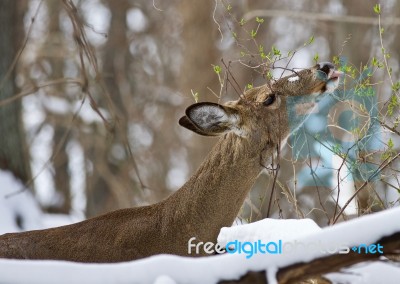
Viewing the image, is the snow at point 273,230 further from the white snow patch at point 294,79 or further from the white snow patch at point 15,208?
the white snow patch at point 15,208

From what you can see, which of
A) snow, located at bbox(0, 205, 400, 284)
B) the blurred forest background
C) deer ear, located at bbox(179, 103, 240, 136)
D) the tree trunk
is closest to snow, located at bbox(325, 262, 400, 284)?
snow, located at bbox(0, 205, 400, 284)

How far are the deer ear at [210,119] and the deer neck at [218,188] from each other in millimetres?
132

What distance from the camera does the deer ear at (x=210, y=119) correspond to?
5.39m

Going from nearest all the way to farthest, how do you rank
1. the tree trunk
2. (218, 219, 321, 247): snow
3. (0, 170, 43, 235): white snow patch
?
1. (218, 219, 321, 247): snow
2. (0, 170, 43, 235): white snow patch
3. the tree trunk

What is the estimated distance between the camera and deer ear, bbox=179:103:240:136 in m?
5.39

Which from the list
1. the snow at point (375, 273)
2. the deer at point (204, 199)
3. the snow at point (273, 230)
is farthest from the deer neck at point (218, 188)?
the snow at point (375, 273)

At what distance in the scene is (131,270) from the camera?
3.38 metres

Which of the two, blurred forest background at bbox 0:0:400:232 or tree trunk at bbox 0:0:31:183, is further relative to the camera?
blurred forest background at bbox 0:0:400:232

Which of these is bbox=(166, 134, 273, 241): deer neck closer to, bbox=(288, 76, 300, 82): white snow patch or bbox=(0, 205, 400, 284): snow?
bbox=(288, 76, 300, 82): white snow patch

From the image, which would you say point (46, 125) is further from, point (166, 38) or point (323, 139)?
point (323, 139)

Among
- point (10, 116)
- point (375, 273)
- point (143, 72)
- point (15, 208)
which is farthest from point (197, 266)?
point (143, 72)

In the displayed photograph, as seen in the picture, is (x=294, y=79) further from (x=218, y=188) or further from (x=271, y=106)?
(x=218, y=188)

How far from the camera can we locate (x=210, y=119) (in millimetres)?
5504

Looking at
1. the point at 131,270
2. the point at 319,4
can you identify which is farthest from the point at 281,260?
the point at 319,4
